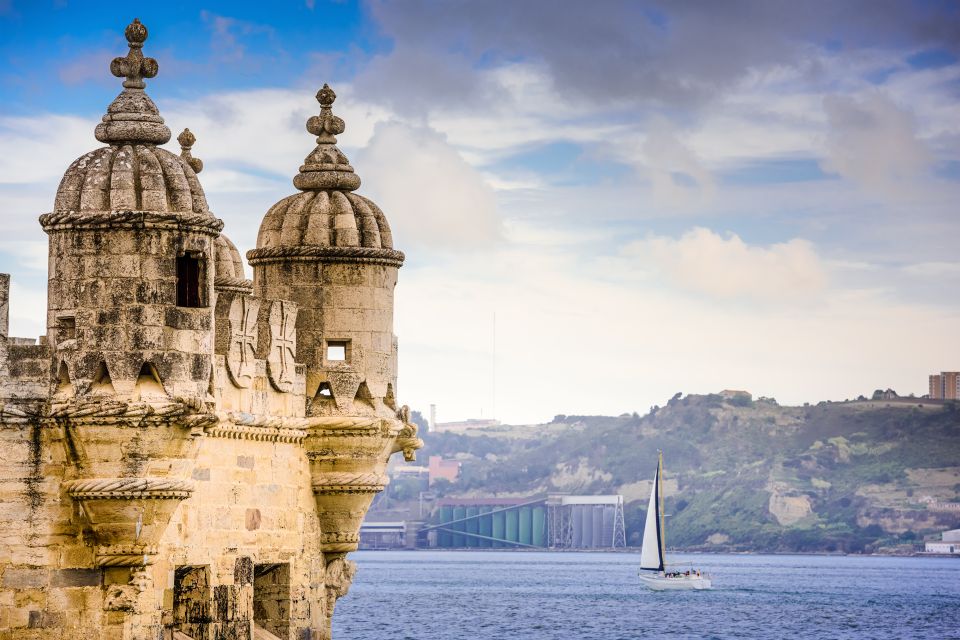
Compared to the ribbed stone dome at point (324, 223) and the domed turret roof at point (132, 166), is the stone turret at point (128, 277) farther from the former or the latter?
the ribbed stone dome at point (324, 223)

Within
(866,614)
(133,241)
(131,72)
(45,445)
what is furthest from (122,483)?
(866,614)

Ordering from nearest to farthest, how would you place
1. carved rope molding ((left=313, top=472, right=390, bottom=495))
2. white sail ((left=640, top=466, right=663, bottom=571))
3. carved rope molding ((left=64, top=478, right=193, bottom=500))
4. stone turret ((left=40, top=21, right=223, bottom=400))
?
carved rope molding ((left=64, top=478, right=193, bottom=500)), stone turret ((left=40, top=21, right=223, bottom=400)), carved rope molding ((left=313, top=472, right=390, bottom=495)), white sail ((left=640, top=466, right=663, bottom=571))

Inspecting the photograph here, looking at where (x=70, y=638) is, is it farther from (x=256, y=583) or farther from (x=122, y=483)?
(x=256, y=583)

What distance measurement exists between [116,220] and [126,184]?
56 cm

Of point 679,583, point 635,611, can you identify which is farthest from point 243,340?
point 679,583

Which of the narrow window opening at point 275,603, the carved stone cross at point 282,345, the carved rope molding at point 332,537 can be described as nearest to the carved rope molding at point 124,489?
the carved stone cross at point 282,345

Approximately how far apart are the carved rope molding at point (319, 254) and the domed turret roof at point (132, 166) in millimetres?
5623

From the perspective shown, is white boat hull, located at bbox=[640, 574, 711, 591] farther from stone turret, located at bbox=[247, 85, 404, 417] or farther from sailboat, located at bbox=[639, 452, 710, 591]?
stone turret, located at bbox=[247, 85, 404, 417]

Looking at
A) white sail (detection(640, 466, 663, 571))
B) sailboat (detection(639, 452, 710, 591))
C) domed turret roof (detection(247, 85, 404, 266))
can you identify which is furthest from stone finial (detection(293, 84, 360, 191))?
white sail (detection(640, 466, 663, 571))

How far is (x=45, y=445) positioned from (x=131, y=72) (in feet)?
17.7

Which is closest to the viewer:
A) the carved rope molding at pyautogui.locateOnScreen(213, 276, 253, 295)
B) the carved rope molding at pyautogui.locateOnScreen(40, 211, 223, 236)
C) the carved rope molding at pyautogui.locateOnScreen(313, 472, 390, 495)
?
the carved rope molding at pyautogui.locateOnScreen(40, 211, 223, 236)

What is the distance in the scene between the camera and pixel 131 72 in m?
31.4

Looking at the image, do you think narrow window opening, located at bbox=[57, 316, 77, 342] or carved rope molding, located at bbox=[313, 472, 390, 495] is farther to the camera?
carved rope molding, located at bbox=[313, 472, 390, 495]

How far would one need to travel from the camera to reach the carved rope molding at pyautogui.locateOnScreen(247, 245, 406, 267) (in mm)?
36531
